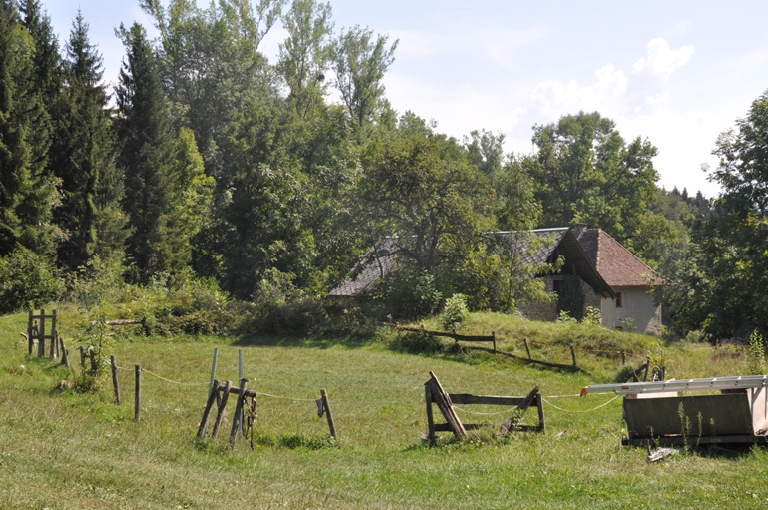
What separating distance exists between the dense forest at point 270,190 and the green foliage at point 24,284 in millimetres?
66

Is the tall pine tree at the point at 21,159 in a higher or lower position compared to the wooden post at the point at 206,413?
higher

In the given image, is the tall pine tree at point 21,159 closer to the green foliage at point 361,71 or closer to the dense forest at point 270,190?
the dense forest at point 270,190

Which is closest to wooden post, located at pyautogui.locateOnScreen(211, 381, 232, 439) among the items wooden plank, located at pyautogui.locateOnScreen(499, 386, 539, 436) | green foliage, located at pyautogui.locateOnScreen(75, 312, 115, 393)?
wooden plank, located at pyautogui.locateOnScreen(499, 386, 539, 436)

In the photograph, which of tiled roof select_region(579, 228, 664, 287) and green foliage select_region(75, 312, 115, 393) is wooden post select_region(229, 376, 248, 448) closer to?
green foliage select_region(75, 312, 115, 393)

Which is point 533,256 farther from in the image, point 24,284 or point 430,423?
point 430,423

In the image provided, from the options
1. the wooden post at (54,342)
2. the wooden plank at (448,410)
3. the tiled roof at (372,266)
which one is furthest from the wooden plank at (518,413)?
the tiled roof at (372,266)

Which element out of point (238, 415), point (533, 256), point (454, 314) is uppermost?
point (533, 256)

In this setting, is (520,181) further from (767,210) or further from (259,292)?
(259,292)

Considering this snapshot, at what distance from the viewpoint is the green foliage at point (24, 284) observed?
32562mm

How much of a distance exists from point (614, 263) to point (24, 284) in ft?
118

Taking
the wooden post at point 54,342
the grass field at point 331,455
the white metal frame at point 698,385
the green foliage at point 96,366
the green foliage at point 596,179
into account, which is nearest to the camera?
the grass field at point 331,455

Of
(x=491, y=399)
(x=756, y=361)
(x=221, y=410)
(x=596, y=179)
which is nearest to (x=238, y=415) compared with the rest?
(x=221, y=410)

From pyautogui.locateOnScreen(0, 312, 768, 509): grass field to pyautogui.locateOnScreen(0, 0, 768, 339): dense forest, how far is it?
12.2m

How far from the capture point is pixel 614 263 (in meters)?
48.5
